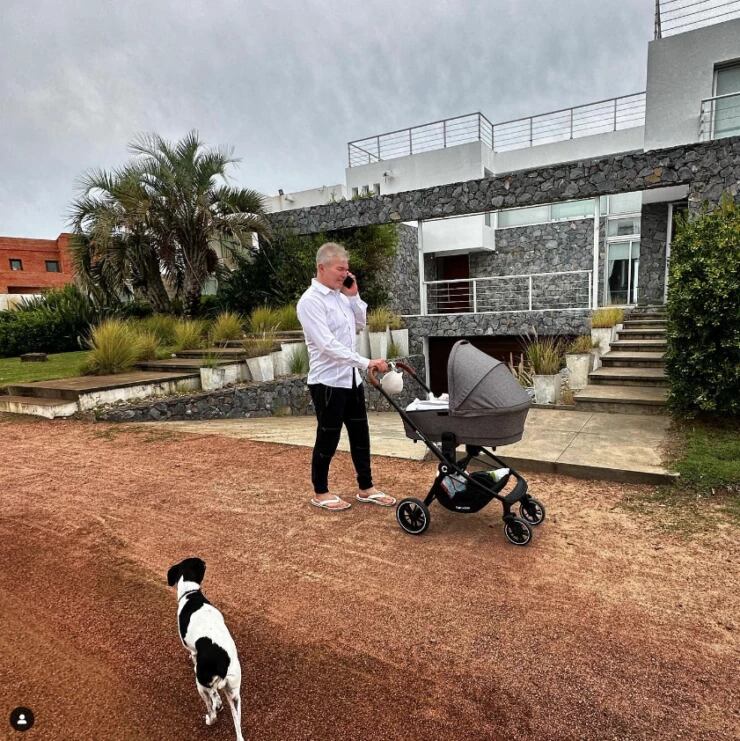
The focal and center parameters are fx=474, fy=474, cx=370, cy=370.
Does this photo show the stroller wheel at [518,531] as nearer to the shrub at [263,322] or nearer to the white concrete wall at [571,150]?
the shrub at [263,322]

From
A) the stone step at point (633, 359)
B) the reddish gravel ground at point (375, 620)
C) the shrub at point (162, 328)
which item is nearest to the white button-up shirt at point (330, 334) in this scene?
the reddish gravel ground at point (375, 620)

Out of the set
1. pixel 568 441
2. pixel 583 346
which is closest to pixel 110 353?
pixel 568 441

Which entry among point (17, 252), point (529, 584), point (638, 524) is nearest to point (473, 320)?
point (638, 524)

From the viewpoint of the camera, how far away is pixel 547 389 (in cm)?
665

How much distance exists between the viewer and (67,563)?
281 centimetres

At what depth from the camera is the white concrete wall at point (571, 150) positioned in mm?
16078

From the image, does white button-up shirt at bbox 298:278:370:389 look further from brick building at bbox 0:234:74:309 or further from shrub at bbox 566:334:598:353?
brick building at bbox 0:234:74:309

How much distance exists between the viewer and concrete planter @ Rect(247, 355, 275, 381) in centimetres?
A: 851

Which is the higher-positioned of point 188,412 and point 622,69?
point 622,69

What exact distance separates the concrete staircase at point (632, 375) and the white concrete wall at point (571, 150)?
1004 centimetres

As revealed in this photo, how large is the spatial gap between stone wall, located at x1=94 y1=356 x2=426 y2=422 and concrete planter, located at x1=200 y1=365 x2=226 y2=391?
129 millimetres

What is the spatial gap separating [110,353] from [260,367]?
2.50 metres

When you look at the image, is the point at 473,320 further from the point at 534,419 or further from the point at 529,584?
the point at 529,584

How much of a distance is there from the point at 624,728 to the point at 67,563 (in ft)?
9.58
